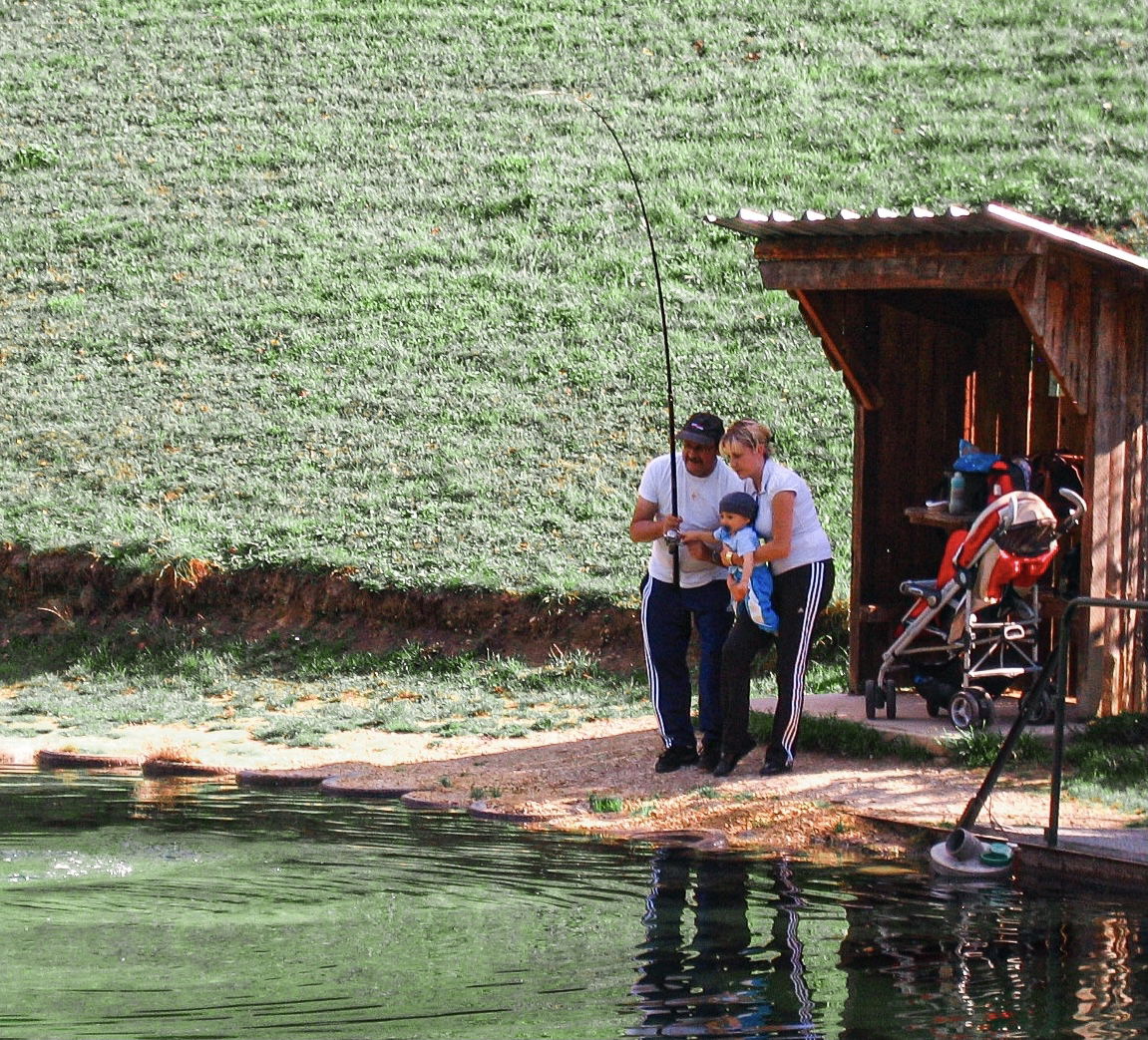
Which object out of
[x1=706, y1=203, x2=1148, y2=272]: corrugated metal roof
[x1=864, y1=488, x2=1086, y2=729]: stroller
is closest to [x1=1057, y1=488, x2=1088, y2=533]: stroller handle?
[x1=864, y1=488, x2=1086, y2=729]: stroller

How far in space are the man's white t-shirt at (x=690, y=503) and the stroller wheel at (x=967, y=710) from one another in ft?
5.10

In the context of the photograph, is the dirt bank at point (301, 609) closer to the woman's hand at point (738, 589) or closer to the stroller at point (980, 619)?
the stroller at point (980, 619)

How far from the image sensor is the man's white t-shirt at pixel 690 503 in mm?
8812

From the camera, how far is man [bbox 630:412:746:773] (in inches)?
344

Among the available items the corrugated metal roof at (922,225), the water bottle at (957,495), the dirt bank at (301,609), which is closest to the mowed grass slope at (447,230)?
the dirt bank at (301,609)

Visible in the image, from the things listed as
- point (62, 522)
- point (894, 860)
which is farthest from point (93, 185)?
point (894, 860)

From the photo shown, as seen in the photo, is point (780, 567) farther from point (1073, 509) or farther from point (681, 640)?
point (1073, 509)

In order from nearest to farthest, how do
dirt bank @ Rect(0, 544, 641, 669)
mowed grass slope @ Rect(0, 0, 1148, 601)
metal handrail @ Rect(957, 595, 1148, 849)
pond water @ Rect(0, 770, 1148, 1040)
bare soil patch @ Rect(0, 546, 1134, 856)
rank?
pond water @ Rect(0, 770, 1148, 1040) → metal handrail @ Rect(957, 595, 1148, 849) → bare soil patch @ Rect(0, 546, 1134, 856) → dirt bank @ Rect(0, 544, 641, 669) → mowed grass slope @ Rect(0, 0, 1148, 601)

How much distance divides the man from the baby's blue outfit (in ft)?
0.62

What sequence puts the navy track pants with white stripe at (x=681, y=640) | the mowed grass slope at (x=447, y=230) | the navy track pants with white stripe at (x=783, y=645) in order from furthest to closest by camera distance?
the mowed grass slope at (x=447, y=230)
the navy track pants with white stripe at (x=681, y=640)
the navy track pants with white stripe at (x=783, y=645)

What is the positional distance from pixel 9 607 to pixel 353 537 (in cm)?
300

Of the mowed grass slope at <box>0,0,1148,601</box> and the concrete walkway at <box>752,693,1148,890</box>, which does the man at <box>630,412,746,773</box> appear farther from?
the mowed grass slope at <box>0,0,1148,601</box>

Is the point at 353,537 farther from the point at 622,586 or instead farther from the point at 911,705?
the point at 911,705

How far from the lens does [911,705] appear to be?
10148 millimetres
